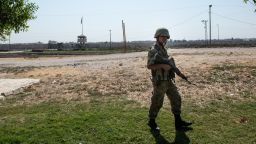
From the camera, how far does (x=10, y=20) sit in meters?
11.4

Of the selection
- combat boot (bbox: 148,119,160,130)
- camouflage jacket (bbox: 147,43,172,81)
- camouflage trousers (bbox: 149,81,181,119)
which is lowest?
combat boot (bbox: 148,119,160,130)

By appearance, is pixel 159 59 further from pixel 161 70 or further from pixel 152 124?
pixel 152 124

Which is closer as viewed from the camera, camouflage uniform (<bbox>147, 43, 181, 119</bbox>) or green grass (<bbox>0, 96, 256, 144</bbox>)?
green grass (<bbox>0, 96, 256, 144</bbox>)

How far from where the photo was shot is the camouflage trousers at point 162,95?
7300 mm

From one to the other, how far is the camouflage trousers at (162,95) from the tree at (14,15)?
5.40m

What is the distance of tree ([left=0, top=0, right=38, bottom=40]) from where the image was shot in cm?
1107

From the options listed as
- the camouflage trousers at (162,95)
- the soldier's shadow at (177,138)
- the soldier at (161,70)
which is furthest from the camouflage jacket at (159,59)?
the soldier's shadow at (177,138)

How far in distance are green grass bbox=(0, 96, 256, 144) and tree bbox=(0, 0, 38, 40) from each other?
2.61 m

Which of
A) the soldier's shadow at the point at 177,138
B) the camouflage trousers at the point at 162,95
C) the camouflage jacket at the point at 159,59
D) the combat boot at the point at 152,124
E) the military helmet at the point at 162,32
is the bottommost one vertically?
the soldier's shadow at the point at 177,138

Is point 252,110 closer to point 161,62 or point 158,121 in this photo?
point 158,121

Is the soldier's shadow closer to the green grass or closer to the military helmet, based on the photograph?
the green grass

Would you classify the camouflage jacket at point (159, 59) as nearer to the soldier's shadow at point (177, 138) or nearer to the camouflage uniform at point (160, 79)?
the camouflage uniform at point (160, 79)

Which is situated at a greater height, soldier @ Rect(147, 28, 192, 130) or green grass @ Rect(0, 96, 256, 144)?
soldier @ Rect(147, 28, 192, 130)

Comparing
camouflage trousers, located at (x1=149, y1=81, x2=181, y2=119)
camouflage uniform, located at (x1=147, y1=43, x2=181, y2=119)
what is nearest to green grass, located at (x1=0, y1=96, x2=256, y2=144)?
camouflage trousers, located at (x1=149, y1=81, x2=181, y2=119)
